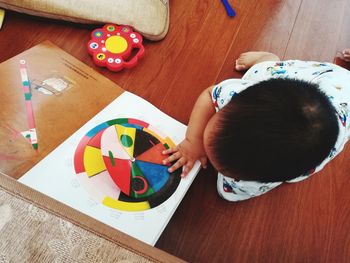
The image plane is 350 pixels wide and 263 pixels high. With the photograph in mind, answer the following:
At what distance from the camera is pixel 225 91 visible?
20.4 inches

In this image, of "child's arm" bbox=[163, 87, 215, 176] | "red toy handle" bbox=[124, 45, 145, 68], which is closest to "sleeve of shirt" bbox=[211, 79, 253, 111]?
"child's arm" bbox=[163, 87, 215, 176]

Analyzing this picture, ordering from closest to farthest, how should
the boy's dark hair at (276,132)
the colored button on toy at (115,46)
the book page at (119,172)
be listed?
1. the boy's dark hair at (276,132)
2. the book page at (119,172)
3. the colored button on toy at (115,46)

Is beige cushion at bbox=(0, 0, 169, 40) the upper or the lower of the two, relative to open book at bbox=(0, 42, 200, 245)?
upper

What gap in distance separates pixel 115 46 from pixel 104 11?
88 millimetres

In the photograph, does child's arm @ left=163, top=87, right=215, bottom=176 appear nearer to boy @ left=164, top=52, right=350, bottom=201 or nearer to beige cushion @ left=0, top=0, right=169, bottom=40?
boy @ left=164, top=52, right=350, bottom=201

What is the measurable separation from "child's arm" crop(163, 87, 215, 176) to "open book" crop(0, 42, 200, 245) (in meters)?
0.01

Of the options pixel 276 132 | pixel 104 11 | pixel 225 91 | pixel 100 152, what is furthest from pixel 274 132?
pixel 104 11

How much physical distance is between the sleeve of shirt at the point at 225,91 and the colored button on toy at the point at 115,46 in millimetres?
197

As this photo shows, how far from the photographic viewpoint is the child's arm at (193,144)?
1.76 ft

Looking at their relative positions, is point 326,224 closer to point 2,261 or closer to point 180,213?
point 180,213

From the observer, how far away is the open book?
1.56 ft

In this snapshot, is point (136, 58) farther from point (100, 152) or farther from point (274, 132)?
point (274, 132)

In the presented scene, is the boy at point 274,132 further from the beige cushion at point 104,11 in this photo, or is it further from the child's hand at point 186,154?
the beige cushion at point 104,11

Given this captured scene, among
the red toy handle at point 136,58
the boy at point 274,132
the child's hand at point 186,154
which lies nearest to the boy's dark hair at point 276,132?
the boy at point 274,132
